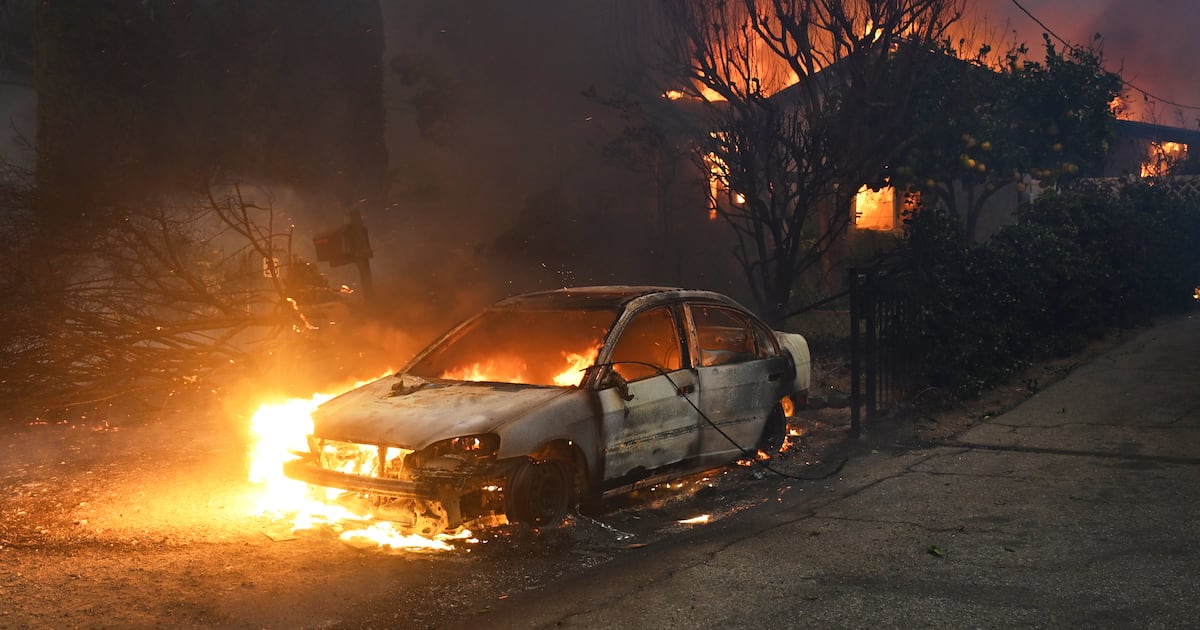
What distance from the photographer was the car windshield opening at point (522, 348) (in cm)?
686

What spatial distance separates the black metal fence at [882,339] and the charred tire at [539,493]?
12.0ft

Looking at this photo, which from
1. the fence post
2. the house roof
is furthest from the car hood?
the house roof

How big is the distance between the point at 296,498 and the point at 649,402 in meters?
2.32

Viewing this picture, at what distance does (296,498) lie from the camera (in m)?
6.40

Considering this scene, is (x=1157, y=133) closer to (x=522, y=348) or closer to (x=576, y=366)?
(x=522, y=348)

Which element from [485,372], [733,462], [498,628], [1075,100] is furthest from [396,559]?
[1075,100]

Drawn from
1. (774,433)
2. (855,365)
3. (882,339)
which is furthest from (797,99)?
(774,433)

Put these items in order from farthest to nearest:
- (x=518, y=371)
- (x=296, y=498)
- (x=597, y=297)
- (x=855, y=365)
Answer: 1. (x=855, y=365)
2. (x=597, y=297)
3. (x=518, y=371)
4. (x=296, y=498)

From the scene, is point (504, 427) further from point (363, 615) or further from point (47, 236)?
point (47, 236)

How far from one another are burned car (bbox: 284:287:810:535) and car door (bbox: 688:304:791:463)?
0.6 inches

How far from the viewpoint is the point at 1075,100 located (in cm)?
2162

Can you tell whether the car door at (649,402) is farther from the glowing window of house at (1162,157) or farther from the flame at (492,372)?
the glowing window of house at (1162,157)

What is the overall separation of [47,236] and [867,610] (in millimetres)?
9354

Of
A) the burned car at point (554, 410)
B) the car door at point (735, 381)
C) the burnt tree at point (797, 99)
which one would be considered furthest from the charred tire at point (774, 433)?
the burnt tree at point (797, 99)
